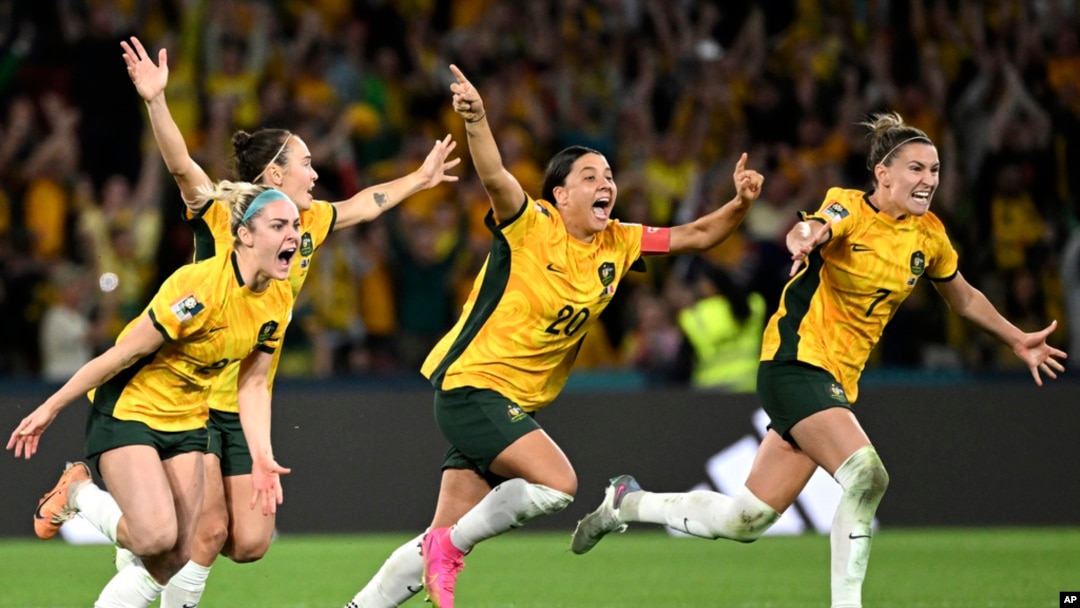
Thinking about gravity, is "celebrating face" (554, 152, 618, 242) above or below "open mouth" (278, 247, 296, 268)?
below

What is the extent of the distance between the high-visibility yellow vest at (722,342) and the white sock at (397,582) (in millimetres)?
5667

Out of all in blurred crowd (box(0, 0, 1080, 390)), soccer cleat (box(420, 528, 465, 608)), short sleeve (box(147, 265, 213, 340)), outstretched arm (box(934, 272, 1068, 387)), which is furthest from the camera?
blurred crowd (box(0, 0, 1080, 390))

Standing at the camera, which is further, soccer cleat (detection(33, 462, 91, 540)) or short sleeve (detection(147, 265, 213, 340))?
soccer cleat (detection(33, 462, 91, 540))

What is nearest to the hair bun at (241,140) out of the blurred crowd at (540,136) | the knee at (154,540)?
the knee at (154,540)

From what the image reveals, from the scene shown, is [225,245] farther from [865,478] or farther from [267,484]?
[865,478]

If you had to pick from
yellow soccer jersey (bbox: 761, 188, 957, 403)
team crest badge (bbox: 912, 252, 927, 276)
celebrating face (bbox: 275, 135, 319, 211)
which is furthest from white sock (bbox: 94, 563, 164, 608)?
team crest badge (bbox: 912, 252, 927, 276)

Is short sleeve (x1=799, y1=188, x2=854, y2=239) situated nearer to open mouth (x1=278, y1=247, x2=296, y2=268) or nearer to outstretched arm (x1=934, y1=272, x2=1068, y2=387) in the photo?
outstretched arm (x1=934, y1=272, x2=1068, y2=387)

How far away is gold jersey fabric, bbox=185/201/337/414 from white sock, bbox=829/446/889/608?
2.57 m

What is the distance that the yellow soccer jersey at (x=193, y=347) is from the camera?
21.4 ft

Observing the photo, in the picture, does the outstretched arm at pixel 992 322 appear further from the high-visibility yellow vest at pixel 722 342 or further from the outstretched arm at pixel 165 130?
the high-visibility yellow vest at pixel 722 342

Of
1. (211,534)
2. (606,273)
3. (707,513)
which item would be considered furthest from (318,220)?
(707,513)

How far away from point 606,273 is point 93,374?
2326 millimetres

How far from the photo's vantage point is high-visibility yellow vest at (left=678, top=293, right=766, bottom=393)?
12.4 meters

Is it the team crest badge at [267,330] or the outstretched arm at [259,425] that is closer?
the outstretched arm at [259,425]
